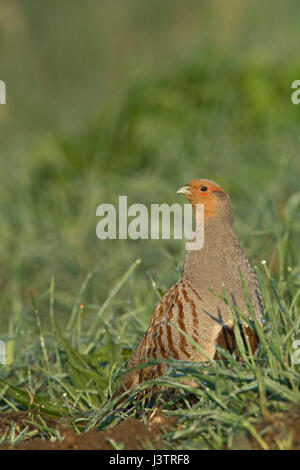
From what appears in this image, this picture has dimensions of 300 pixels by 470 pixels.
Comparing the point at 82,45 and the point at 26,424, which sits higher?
the point at 82,45

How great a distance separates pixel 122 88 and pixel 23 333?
392 cm

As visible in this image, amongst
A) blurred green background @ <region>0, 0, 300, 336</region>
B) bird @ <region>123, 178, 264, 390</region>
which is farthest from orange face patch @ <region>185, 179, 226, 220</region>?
blurred green background @ <region>0, 0, 300, 336</region>

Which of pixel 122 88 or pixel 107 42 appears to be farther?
pixel 107 42

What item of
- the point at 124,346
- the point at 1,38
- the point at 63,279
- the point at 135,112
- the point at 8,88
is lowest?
the point at 124,346

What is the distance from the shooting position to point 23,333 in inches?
158

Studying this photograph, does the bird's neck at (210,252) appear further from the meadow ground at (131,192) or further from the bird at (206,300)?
the meadow ground at (131,192)

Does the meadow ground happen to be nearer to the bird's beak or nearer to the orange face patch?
the orange face patch

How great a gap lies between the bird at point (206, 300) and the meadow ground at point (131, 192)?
0.52ft

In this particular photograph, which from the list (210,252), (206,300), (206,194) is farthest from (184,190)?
(206,300)

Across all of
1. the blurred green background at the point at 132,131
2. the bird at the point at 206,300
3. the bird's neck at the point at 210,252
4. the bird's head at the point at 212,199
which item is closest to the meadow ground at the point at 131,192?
the blurred green background at the point at 132,131
